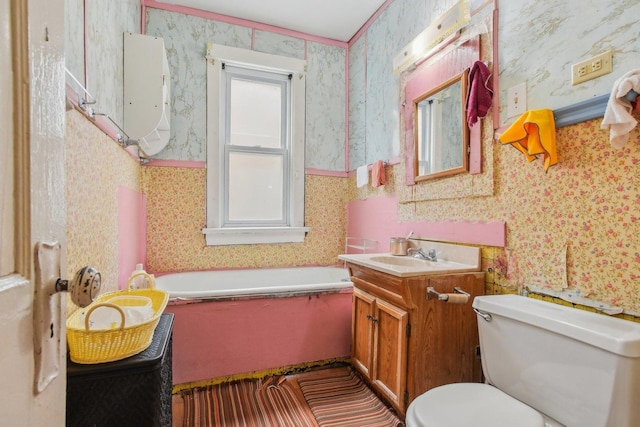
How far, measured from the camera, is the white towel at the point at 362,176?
2764 millimetres

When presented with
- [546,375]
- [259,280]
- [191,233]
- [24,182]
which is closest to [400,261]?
[546,375]

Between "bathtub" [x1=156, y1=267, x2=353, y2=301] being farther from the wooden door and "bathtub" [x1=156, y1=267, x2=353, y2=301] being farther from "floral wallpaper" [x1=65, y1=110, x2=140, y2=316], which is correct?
the wooden door

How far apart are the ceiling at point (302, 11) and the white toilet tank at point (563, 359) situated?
8.22ft

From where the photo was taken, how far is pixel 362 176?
2809 millimetres

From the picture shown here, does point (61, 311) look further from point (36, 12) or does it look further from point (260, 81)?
point (260, 81)

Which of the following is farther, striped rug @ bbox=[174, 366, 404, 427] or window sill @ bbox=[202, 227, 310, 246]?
window sill @ bbox=[202, 227, 310, 246]

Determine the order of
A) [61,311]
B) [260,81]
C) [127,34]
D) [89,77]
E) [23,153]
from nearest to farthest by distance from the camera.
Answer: [23,153] < [61,311] < [89,77] < [127,34] < [260,81]

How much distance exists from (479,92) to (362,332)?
151 centimetres

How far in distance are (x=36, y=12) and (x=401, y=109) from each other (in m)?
2.25

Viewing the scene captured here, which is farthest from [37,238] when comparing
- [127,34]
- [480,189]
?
[127,34]

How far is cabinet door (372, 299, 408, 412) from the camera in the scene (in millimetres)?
1583

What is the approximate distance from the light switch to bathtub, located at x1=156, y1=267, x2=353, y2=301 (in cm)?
142

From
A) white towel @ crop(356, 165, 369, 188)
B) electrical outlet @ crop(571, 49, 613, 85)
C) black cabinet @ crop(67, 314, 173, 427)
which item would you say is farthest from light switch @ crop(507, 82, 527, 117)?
black cabinet @ crop(67, 314, 173, 427)

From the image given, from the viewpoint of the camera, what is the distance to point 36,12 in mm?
455
